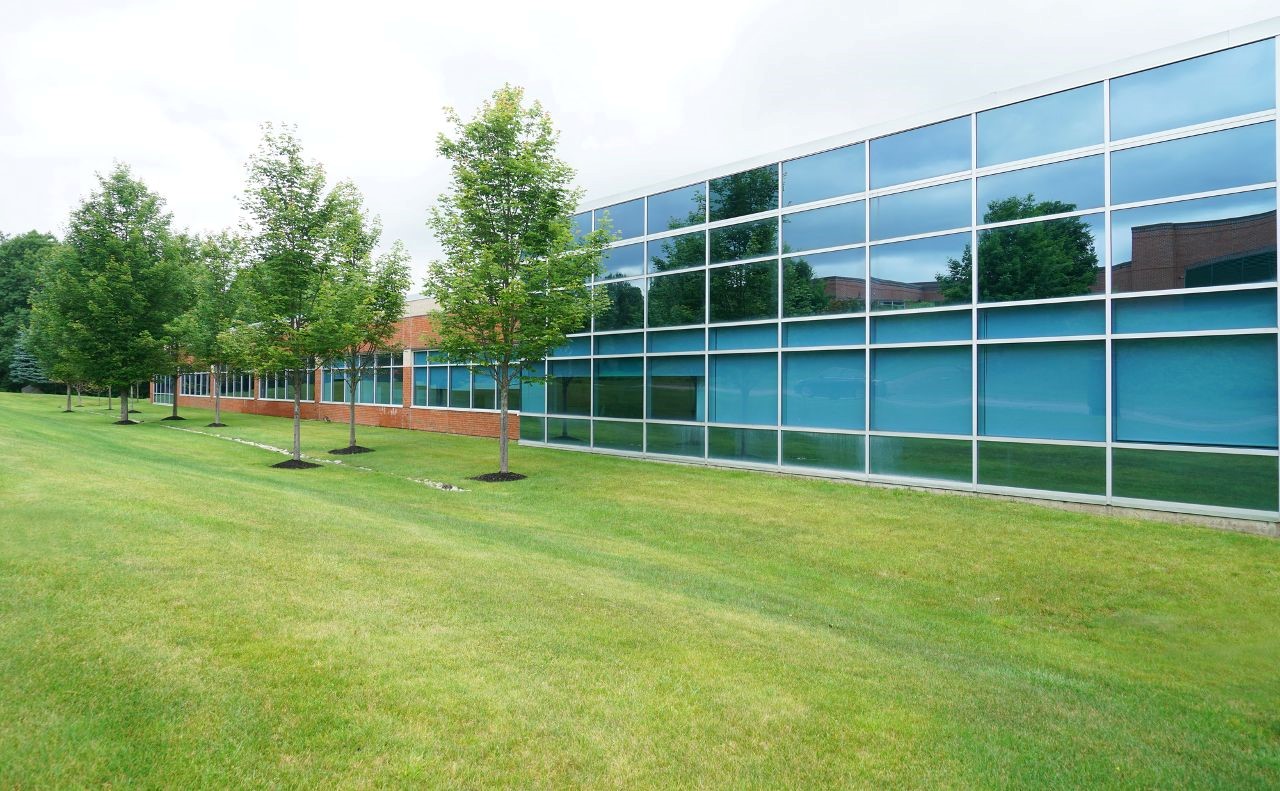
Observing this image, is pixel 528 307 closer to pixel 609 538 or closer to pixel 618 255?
pixel 618 255

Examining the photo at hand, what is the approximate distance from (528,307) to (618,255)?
196 inches

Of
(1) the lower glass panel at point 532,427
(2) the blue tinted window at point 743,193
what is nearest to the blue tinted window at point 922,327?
(2) the blue tinted window at point 743,193

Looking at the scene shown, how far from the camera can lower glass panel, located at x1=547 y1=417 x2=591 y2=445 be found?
2273cm

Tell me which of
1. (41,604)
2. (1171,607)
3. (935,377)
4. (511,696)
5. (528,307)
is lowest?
(1171,607)

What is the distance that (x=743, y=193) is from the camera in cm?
1827

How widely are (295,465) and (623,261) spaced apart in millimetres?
10831

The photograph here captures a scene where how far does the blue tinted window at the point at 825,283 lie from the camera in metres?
15.9

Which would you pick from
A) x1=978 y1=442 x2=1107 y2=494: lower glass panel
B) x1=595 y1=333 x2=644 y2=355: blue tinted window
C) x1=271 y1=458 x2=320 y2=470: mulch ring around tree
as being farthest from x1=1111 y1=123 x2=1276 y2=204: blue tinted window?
x1=271 y1=458 x2=320 y2=470: mulch ring around tree

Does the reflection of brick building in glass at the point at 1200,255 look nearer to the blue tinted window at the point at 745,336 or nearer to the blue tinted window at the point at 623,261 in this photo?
the blue tinted window at the point at 745,336

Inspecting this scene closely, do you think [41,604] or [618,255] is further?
A: [618,255]

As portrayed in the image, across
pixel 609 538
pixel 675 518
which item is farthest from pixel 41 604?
pixel 675 518

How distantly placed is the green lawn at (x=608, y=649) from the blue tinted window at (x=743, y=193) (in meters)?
9.44

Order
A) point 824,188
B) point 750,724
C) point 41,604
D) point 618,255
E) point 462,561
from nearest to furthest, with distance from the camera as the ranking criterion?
point 750,724, point 41,604, point 462,561, point 824,188, point 618,255

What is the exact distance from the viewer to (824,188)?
54.8 feet
